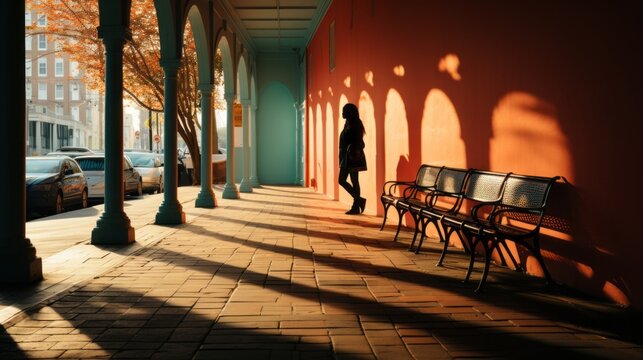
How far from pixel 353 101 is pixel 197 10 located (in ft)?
10.9

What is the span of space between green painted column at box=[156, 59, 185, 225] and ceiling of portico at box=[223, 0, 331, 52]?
4.59 meters

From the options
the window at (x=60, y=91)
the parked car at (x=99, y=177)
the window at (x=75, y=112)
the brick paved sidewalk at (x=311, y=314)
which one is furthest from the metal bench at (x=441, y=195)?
the window at (x=75, y=112)

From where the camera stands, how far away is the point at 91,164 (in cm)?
1644

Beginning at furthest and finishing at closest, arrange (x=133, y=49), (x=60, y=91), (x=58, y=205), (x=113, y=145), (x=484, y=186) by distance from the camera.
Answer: (x=60, y=91) < (x=133, y=49) < (x=58, y=205) < (x=113, y=145) < (x=484, y=186)

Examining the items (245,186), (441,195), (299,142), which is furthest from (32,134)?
(441,195)

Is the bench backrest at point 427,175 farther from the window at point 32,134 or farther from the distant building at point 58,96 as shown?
the distant building at point 58,96

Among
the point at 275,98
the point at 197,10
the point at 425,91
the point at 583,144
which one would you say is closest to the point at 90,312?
the point at 583,144

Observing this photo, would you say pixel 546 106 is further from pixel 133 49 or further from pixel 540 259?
pixel 133 49

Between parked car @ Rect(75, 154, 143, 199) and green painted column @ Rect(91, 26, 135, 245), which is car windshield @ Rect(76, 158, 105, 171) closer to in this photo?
parked car @ Rect(75, 154, 143, 199)

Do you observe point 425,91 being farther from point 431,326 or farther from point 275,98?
point 275,98

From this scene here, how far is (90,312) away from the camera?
3832 millimetres

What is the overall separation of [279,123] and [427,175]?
49.1 ft

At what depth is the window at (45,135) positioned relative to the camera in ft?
195

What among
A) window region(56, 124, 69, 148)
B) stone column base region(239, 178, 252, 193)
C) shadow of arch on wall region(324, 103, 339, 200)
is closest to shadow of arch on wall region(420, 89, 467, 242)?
shadow of arch on wall region(324, 103, 339, 200)
